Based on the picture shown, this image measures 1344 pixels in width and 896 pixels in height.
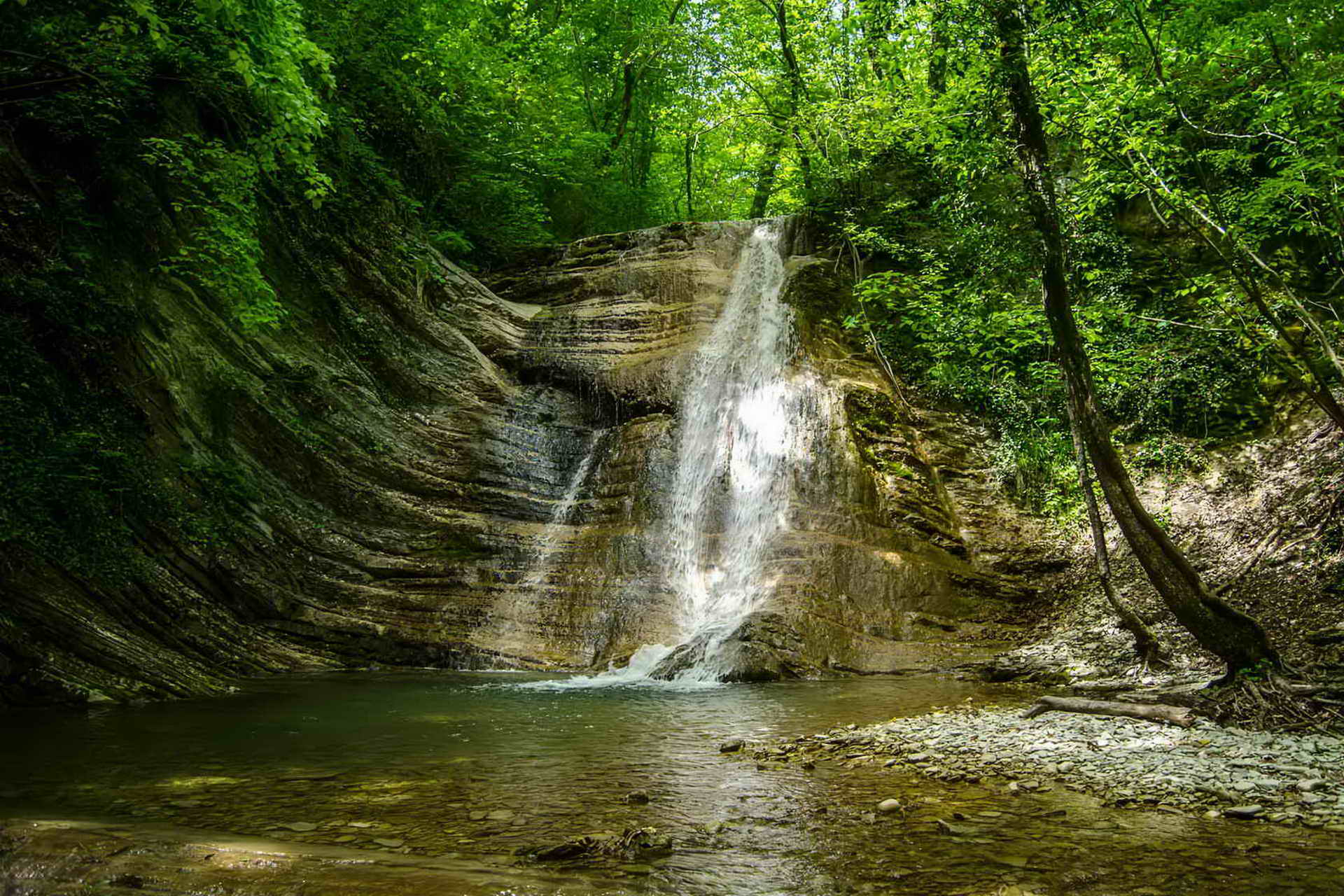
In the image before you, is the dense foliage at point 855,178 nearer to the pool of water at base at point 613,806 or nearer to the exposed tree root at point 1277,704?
the exposed tree root at point 1277,704

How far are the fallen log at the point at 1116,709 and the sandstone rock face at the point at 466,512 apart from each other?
11.8 feet

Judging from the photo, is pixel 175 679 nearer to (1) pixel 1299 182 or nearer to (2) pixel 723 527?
(2) pixel 723 527

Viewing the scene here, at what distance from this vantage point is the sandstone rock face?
9500 millimetres

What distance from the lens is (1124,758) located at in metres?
5.23

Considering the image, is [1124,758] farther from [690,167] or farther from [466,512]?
[690,167]

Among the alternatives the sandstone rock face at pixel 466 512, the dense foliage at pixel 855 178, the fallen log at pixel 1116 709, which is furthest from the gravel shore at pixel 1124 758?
the sandstone rock face at pixel 466 512

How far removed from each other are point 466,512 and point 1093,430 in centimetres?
973

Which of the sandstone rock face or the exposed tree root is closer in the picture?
the exposed tree root

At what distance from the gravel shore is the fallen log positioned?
74 mm

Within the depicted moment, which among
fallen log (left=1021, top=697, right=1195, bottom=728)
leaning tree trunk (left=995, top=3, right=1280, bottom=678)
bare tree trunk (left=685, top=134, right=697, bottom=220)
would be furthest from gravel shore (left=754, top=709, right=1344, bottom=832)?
bare tree trunk (left=685, top=134, right=697, bottom=220)

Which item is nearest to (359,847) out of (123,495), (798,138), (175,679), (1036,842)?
(1036,842)

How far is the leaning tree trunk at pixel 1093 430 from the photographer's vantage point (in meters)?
6.39

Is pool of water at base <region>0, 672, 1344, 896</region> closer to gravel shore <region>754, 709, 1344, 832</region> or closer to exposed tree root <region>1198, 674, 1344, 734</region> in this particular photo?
gravel shore <region>754, 709, 1344, 832</region>

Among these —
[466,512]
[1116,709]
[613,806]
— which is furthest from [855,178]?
[613,806]
